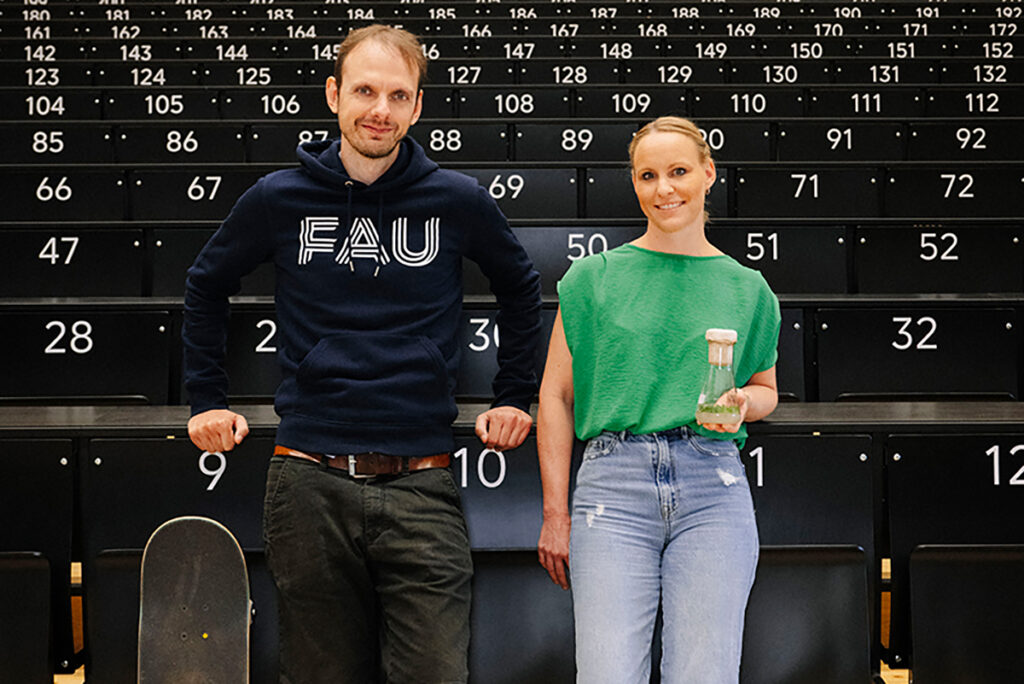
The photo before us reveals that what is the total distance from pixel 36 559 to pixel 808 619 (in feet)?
2.68

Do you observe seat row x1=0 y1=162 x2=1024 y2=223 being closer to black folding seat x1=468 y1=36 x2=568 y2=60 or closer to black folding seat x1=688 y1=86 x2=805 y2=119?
black folding seat x1=688 y1=86 x2=805 y2=119

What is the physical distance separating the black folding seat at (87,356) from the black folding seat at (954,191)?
1.46 metres

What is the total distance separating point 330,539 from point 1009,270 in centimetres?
140

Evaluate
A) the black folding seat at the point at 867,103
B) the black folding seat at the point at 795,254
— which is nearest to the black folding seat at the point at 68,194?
the black folding seat at the point at 795,254

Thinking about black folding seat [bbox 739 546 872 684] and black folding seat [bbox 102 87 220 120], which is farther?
black folding seat [bbox 102 87 220 120]

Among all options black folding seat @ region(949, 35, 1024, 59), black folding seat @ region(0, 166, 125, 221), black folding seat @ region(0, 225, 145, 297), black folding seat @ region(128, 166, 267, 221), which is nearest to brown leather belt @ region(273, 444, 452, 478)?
black folding seat @ region(0, 225, 145, 297)

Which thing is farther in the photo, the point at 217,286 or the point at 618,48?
the point at 618,48

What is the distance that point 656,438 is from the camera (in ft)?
2.93

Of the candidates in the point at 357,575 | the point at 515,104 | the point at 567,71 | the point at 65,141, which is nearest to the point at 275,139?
the point at 65,141

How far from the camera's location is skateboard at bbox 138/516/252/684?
3.21 feet

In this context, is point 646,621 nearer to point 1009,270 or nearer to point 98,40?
point 1009,270

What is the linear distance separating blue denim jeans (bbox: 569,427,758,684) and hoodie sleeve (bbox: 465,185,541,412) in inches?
6.1

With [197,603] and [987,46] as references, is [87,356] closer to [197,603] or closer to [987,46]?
[197,603]

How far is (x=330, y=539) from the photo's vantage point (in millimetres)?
903
